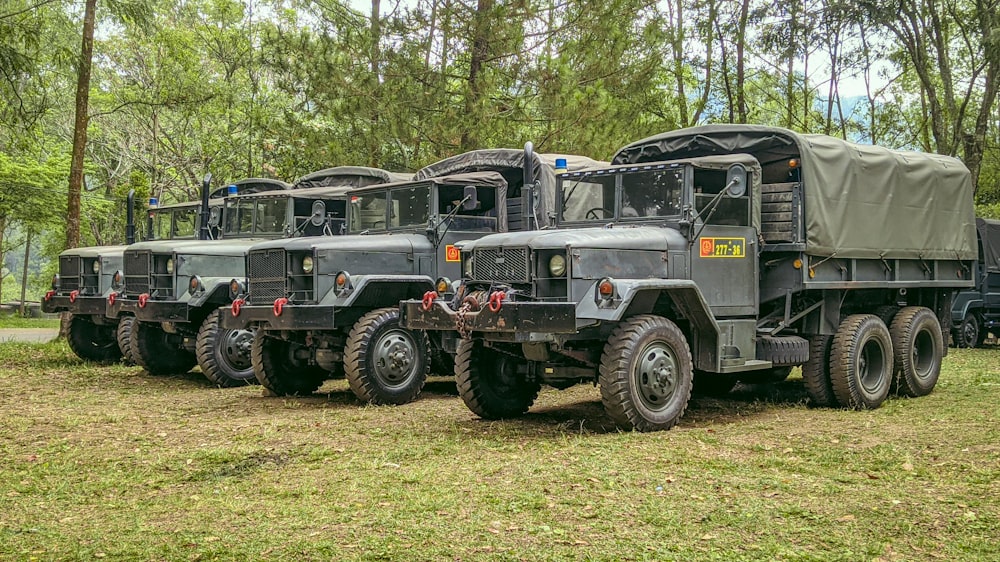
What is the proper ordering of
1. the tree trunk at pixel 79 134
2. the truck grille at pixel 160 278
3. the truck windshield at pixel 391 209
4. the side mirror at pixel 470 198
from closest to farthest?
the side mirror at pixel 470 198
the truck windshield at pixel 391 209
the truck grille at pixel 160 278
the tree trunk at pixel 79 134

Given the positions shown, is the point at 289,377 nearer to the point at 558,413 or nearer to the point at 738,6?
the point at 558,413

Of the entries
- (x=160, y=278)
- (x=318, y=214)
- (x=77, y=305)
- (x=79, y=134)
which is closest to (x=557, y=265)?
(x=318, y=214)

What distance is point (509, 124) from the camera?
1894cm

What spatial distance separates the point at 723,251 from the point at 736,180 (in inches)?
36.6

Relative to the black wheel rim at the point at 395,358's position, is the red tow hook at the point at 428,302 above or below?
above

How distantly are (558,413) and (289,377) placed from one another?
10.8 ft

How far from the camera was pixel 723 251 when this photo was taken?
31.3ft

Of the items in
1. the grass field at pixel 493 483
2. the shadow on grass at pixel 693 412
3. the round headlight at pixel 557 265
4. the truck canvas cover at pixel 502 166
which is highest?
the truck canvas cover at pixel 502 166

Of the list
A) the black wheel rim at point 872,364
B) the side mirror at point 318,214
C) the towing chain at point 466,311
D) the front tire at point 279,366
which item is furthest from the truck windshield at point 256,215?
the black wheel rim at point 872,364

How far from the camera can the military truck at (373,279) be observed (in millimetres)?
10594

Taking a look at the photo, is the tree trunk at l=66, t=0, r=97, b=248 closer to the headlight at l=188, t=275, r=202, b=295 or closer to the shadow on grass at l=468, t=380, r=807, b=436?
the headlight at l=188, t=275, r=202, b=295

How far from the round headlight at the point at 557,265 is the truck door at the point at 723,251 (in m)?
1.43

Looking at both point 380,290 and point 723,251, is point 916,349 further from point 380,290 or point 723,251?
point 380,290

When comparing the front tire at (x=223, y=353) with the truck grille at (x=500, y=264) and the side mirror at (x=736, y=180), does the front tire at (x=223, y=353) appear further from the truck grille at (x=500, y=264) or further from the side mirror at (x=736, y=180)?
the side mirror at (x=736, y=180)
